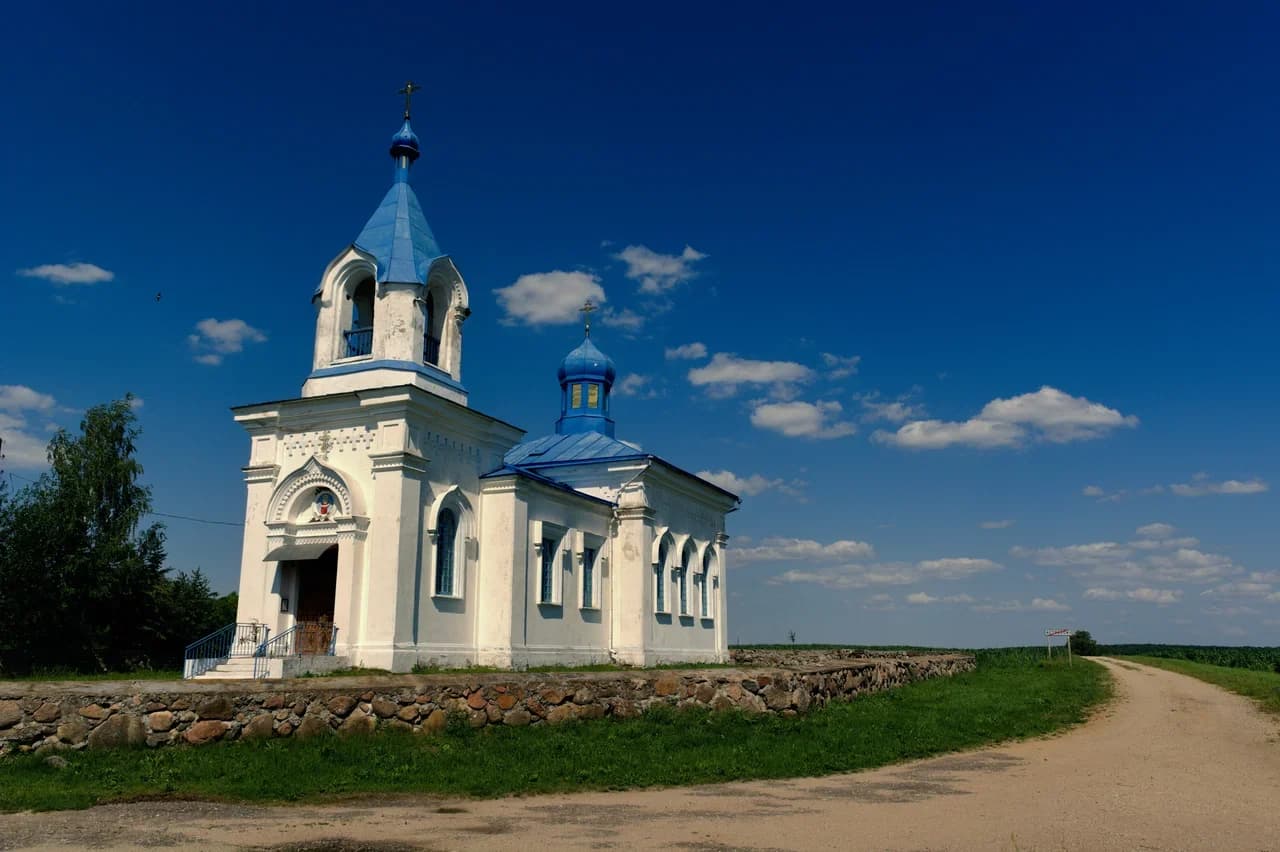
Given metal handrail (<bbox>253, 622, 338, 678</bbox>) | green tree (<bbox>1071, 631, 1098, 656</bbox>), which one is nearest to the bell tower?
metal handrail (<bbox>253, 622, 338, 678</bbox>)

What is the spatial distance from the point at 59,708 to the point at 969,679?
2463 cm

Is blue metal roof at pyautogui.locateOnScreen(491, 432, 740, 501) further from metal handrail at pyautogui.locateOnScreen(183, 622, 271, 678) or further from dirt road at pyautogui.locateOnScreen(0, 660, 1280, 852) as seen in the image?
dirt road at pyautogui.locateOnScreen(0, 660, 1280, 852)

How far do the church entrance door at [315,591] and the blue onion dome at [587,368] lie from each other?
13.0 metres

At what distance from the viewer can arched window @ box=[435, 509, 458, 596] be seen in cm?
1791

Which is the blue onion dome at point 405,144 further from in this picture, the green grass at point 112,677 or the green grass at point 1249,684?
the green grass at point 1249,684

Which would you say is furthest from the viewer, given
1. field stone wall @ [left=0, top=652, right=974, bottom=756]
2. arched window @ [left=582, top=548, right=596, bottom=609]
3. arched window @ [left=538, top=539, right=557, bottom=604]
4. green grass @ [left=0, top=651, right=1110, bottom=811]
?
arched window @ [left=582, top=548, right=596, bottom=609]

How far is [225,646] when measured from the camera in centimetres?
1761

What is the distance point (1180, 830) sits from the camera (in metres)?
8.59

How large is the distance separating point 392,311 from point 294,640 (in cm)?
633

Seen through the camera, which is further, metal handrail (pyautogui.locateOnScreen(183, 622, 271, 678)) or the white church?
the white church

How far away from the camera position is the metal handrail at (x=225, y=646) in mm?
15797

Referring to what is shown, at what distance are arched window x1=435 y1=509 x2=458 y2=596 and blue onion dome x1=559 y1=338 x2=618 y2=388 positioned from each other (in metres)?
11.6

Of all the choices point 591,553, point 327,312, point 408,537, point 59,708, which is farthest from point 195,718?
point 591,553

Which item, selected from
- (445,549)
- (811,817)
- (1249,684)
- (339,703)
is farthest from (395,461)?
(1249,684)
